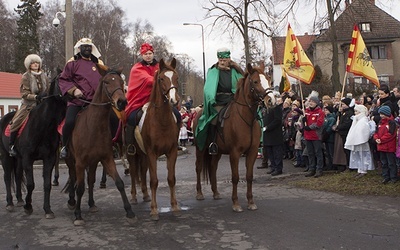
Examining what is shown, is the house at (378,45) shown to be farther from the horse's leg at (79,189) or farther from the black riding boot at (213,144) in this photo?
the horse's leg at (79,189)

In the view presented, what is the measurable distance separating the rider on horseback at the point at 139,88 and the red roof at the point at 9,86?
41779mm

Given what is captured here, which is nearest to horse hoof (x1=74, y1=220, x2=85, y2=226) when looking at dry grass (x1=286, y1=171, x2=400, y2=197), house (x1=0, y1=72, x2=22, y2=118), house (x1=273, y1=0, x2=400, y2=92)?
dry grass (x1=286, y1=171, x2=400, y2=197)

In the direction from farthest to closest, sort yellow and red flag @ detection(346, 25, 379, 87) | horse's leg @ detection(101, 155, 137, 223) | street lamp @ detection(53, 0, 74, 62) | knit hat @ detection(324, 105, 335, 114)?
street lamp @ detection(53, 0, 74, 62) < knit hat @ detection(324, 105, 335, 114) < yellow and red flag @ detection(346, 25, 379, 87) < horse's leg @ detection(101, 155, 137, 223)

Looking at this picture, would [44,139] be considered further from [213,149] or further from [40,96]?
[213,149]

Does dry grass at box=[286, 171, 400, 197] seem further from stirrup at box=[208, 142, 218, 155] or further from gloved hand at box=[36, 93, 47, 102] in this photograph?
gloved hand at box=[36, 93, 47, 102]

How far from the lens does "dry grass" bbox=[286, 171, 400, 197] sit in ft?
30.1

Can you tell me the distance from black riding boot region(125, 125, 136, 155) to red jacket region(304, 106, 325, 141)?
15.4 ft

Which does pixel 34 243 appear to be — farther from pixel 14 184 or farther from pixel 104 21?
pixel 104 21

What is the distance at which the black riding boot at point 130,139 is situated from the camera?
27.8 ft

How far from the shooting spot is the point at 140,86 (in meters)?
8.64

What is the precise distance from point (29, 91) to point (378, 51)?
46.6 metres

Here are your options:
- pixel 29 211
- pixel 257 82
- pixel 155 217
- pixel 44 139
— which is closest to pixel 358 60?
pixel 257 82

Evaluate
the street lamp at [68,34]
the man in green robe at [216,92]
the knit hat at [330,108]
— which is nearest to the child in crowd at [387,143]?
the knit hat at [330,108]

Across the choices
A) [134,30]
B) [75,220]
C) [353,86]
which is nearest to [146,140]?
[75,220]
